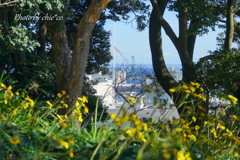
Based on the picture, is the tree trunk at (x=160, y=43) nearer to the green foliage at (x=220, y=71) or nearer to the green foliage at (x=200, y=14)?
the green foliage at (x=200, y=14)

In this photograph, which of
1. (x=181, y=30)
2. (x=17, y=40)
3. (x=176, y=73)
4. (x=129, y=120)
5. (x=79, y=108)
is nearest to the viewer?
(x=129, y=120)

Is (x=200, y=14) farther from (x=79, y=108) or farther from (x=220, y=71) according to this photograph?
(x=79, y=108)

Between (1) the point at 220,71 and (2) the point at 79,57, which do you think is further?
(1) the point at 220,71

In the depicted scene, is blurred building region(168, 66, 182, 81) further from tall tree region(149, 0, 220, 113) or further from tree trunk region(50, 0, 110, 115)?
tree trunk region(50, 0, 110, 115)

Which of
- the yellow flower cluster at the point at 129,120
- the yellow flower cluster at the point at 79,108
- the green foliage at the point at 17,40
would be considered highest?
the green foliage at the point at 17,40

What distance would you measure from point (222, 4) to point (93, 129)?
5.22m

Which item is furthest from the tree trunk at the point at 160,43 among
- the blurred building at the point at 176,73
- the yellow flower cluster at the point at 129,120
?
the yellow flower cluster at the point at 129,120

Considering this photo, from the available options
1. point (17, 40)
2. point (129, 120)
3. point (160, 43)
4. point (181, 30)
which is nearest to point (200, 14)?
point (181, 30)

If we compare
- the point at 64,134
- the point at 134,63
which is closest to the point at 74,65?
the point at 64,134

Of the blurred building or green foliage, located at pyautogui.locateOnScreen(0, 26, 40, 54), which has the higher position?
green foliage, located at pyautogui.locateOnScreen(0, 26, 40, 54)

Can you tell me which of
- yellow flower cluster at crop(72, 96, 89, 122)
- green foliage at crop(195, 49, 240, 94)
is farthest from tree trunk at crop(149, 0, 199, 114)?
yellow flower cluster at crop(72, 96, 89, 122)

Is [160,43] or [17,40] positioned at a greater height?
[160,43]

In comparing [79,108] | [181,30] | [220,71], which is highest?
[181,30]

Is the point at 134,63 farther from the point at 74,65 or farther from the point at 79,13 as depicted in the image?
the point at 74,65
